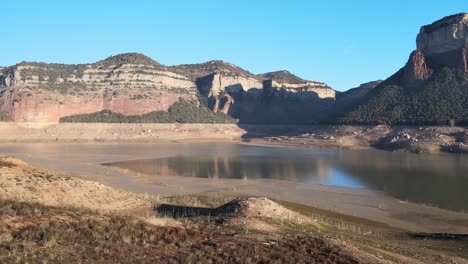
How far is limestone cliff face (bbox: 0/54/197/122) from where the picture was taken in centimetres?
11900

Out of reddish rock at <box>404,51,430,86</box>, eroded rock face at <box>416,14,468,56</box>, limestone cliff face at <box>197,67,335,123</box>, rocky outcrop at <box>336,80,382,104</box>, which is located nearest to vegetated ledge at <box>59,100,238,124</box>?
limestone cliff face at <box>197,67,335,123</box>

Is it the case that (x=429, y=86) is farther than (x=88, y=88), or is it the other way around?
(x=88, y=88)

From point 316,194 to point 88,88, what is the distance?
11532 centimetres

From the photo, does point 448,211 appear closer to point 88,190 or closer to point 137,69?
point 88,190

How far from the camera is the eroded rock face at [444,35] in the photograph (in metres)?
112

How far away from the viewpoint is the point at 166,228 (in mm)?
14594

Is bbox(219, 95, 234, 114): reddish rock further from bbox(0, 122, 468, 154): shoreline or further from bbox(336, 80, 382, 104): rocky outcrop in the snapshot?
bbox(336, 80, 382, 104): rocky outcrop

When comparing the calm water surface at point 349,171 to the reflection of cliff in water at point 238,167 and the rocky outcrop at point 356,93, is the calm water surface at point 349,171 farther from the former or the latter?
the rocky outcrop at point 356,93

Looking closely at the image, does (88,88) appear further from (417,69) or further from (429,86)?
(429,86)

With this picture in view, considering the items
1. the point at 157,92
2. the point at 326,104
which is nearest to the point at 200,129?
the point at 157,92

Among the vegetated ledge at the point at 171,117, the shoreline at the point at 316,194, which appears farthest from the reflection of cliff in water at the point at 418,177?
the vegetated ledge at the point at 171,117

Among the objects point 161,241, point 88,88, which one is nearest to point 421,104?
point 88,88

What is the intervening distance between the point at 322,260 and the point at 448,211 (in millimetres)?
23760

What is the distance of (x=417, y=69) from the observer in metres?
118
